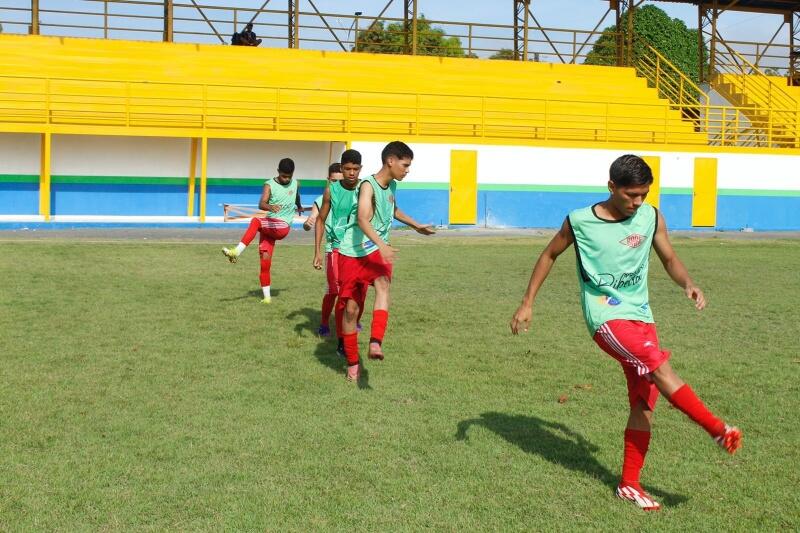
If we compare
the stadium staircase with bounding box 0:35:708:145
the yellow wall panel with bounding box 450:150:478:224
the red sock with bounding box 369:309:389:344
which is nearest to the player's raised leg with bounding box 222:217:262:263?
the red sock with bounding box 369:309:389:344

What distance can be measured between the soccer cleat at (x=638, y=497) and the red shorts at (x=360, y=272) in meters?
3.19

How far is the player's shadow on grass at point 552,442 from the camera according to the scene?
16.7 feet

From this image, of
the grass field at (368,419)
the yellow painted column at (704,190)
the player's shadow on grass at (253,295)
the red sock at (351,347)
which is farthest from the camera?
the yellow painted column at (704,190)

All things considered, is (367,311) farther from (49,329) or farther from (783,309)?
(783,309)

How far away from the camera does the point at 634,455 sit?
4805 mm

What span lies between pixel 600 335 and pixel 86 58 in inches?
1079

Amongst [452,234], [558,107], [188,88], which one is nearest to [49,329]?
[452,234]

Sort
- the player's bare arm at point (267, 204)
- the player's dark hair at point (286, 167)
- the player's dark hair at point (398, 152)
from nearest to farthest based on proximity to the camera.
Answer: the player's dark hair at point (398, 152), the player's dark hair at point (286, 167), the player's bare arm at point (267, 204)

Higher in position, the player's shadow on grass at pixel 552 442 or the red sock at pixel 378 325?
the red sock at pixel 378 325

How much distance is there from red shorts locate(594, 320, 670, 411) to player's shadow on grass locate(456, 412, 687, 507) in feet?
1.55

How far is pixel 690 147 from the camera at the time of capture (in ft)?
99.6

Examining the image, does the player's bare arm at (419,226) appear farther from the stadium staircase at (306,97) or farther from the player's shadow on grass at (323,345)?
the stadium staircase at (306,97)

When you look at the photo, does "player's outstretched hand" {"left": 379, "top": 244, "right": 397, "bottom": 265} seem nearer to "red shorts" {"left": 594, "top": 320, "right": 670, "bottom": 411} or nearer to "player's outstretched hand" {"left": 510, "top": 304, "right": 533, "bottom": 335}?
"player's outstretched hand" {"left": 510, "top": 304, "right": 533, "bottom": 335}

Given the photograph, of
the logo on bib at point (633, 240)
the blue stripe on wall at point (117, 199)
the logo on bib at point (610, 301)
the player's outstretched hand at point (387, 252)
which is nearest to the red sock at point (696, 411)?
the logo on bib at point (610, 301)
